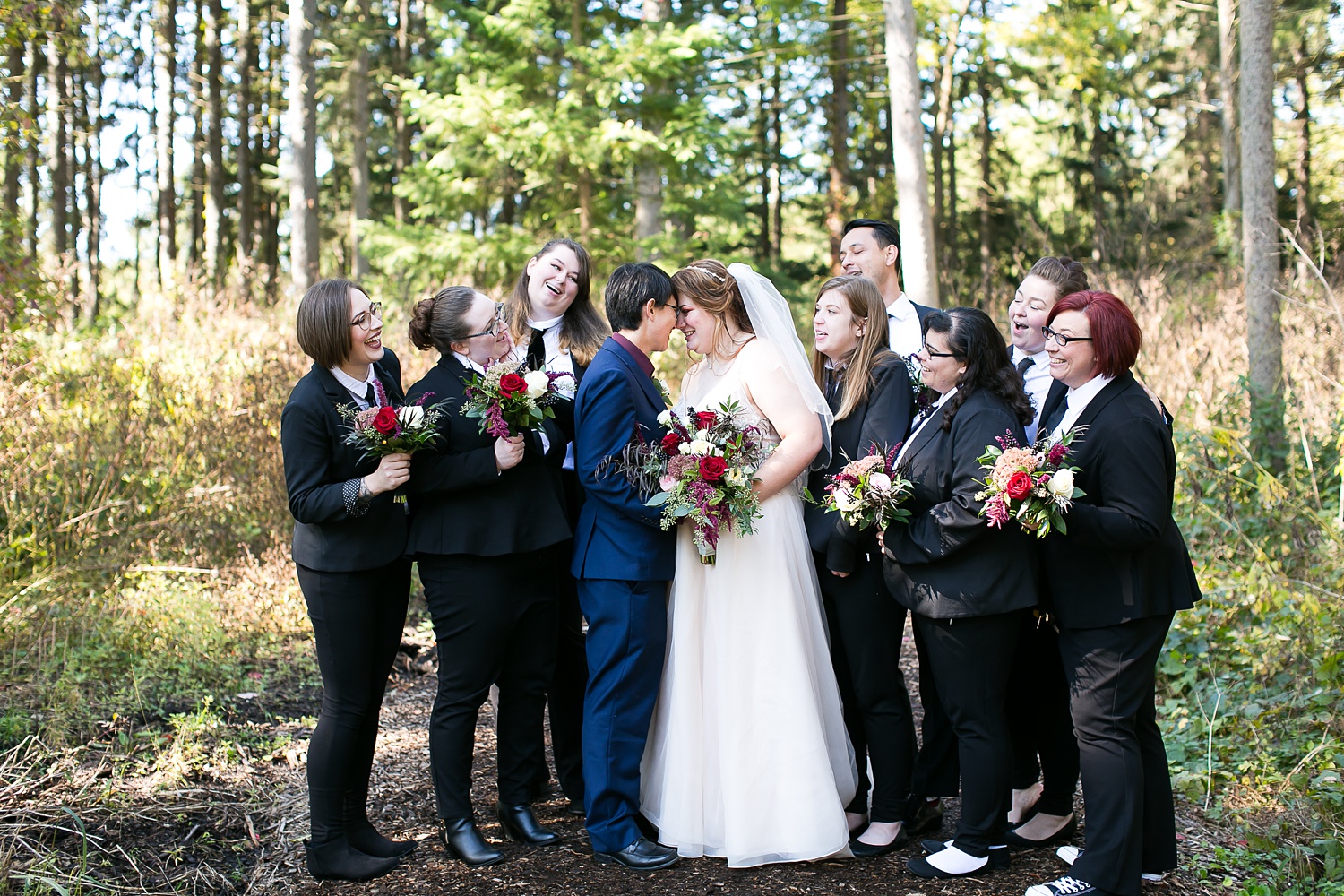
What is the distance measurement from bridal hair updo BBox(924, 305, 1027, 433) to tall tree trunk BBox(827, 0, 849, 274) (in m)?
13.0

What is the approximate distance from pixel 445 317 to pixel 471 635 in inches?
52.0

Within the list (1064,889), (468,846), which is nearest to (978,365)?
(1064,889)

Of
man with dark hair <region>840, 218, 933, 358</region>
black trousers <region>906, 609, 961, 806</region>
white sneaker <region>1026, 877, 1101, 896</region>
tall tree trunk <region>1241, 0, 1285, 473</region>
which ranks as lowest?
white sneaker <region>1026, 877, 1101, 896</region>

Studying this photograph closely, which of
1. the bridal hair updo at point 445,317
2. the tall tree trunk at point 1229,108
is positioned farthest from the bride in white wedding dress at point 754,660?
the tall tree trunk at point 1229,108

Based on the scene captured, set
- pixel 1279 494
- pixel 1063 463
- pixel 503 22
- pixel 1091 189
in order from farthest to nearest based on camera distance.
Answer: pixel 1091 189 < pixel 503 22 < pixel 1279 494 < pixel 1063 463

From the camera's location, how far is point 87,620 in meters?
6.54

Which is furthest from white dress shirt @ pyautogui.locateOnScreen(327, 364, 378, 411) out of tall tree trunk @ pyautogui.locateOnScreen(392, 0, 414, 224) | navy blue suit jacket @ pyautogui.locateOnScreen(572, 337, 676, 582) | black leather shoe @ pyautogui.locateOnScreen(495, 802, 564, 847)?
tall tree trunk @ pyautogui.locateOnScreen(392, 0, 414, 224)

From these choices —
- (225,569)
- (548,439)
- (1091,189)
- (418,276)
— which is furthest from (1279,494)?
(1091,189)

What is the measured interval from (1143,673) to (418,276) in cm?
1316

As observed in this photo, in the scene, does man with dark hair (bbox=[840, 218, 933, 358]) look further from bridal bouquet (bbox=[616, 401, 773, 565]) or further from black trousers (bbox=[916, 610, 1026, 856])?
black trousers (bbox=[916, 610, 1026, 856])

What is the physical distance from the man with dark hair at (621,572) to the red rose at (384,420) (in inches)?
30.8

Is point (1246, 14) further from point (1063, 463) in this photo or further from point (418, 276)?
point (418, 276)

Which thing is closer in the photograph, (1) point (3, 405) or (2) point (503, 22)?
(1) point (3, 405)

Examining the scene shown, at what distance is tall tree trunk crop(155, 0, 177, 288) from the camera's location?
20.1 meters
